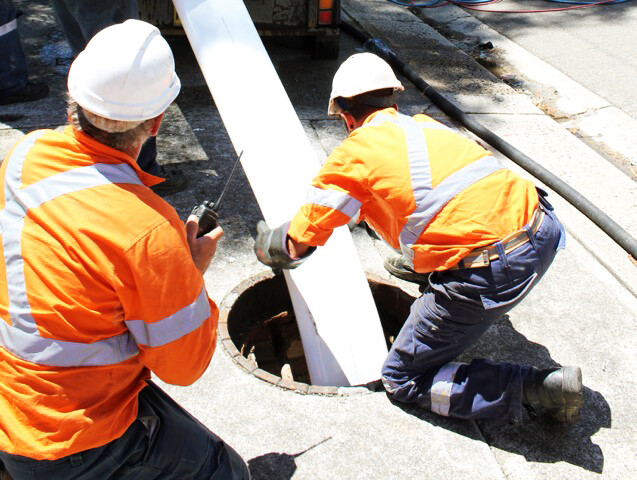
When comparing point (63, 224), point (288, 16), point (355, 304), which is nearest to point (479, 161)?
point (355, 304)

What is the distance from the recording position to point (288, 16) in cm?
601

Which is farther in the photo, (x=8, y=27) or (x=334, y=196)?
(x=8, y=27)

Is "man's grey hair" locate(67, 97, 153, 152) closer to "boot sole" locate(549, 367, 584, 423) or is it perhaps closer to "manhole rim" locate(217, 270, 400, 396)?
"manhole rim" locate(217, 270, 400, 396)

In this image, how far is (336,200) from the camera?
245cm

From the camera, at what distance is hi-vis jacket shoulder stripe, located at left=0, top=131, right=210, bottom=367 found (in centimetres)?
160

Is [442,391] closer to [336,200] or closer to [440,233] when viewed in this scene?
[440,233]

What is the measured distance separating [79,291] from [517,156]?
396 cm

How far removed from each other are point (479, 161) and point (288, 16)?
4.02 meters

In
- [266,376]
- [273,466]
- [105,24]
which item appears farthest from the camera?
[105,24]

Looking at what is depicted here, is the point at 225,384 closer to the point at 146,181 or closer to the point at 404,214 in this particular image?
the point at 404,214

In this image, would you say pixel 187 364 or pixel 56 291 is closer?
pixel 56 291

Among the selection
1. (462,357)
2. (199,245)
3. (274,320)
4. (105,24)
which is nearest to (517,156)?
(462,357)

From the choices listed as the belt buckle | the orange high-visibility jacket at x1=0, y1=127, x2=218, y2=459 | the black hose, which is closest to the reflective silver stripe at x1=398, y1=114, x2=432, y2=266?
the belt buckle

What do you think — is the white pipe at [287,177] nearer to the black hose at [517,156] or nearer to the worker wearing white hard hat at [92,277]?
the worker wearing white hard hat at [92,277]
